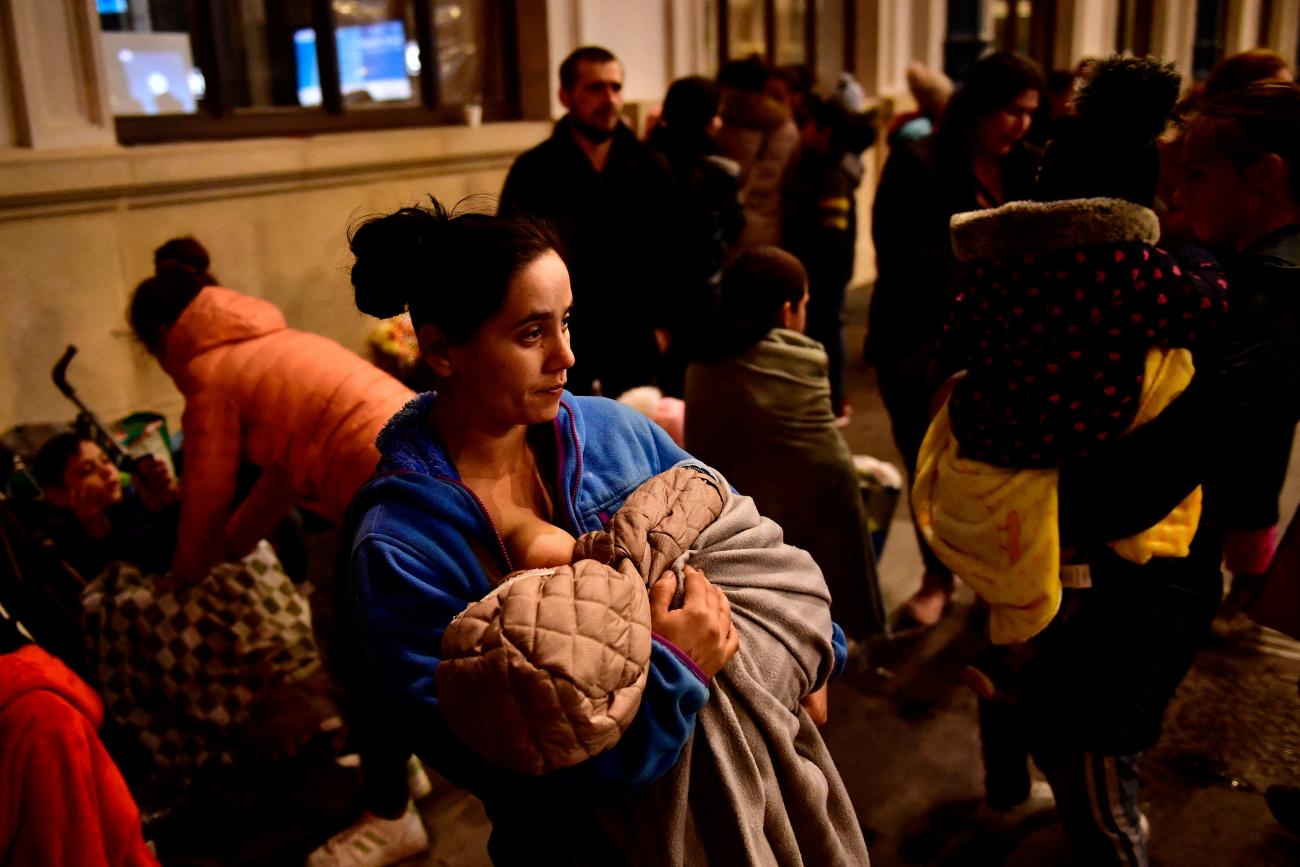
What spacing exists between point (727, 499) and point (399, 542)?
1.64 ft

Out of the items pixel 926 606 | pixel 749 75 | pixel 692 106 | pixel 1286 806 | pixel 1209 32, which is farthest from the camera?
pixel 1209 32

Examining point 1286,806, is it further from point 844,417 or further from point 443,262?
point 844,417

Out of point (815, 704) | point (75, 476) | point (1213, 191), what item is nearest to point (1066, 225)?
point (1213, 191)

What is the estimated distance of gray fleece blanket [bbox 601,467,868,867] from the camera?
158 centimetres

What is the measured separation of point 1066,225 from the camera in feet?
6.76

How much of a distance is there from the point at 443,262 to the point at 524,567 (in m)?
0.45

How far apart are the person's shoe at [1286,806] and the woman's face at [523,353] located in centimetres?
239

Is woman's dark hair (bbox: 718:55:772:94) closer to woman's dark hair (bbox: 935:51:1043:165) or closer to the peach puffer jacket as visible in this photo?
woman's dark hair (bbox: 935:51:1043:165)

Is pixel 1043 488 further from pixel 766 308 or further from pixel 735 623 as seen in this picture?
pixel 766 308

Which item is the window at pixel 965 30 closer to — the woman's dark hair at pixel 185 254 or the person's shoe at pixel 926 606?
the person's shoe at pixel 926 606

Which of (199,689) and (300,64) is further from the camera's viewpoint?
(300,64)

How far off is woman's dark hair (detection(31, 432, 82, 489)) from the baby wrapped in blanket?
2348 millimetres

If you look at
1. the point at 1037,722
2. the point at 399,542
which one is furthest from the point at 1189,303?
the point at 399,542

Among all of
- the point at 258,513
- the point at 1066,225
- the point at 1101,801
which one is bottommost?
the point at 1101,801
